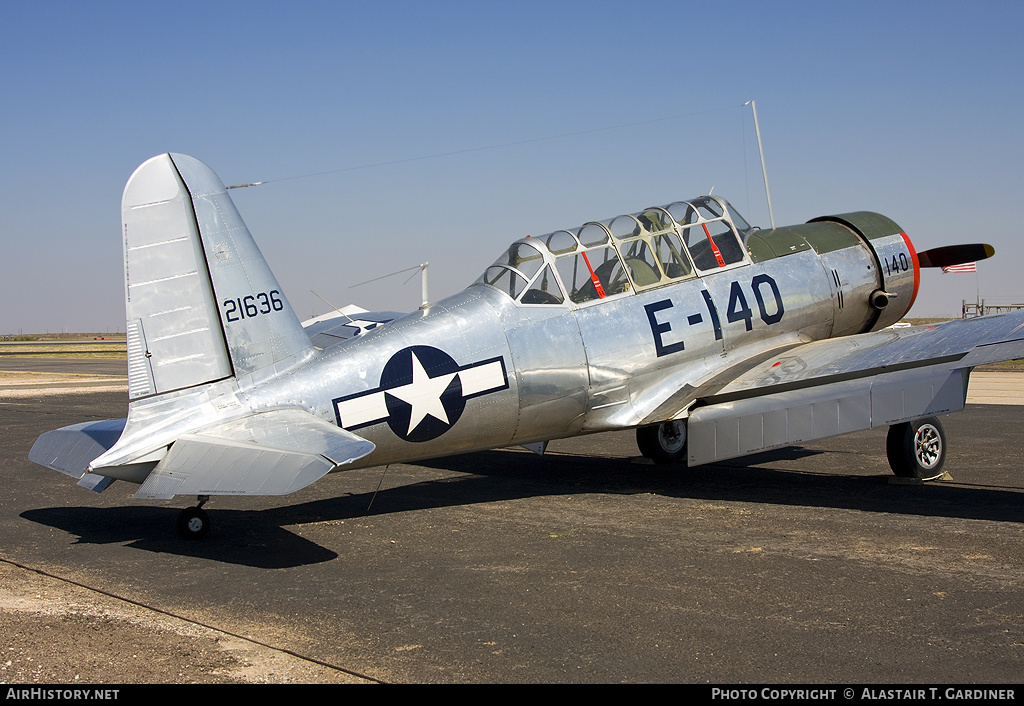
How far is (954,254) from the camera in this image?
1241 centimetres

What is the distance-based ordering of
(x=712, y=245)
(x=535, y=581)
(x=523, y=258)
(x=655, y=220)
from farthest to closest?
1. (x=712, y=245)
2. (x=655, y=220)
3. (x=523, y=258)
4. (x=535, y=581)

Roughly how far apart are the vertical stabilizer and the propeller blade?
30.0ft

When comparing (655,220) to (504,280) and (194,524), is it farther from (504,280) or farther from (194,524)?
(194,524)

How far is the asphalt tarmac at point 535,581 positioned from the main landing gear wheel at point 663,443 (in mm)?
977

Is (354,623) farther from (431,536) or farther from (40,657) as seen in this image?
(431,536)

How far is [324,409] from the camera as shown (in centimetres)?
735

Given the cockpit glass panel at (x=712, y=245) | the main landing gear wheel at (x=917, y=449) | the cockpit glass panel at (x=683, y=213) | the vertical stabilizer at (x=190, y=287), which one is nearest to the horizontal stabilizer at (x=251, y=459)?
the vertical stabilizer at (x=190, y=287)

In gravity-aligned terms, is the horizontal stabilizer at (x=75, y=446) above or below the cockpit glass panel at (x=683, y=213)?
below

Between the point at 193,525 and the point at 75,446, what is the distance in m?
1.23

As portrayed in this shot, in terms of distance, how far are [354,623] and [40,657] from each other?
1.63 m

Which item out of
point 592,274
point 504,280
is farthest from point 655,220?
point 504,280

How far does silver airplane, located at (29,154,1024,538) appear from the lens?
688 cm

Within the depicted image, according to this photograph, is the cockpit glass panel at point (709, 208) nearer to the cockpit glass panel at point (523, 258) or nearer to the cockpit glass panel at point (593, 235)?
Result: the cockpit glass panel at point (593, 235)

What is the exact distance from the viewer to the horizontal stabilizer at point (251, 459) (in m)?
5.95
